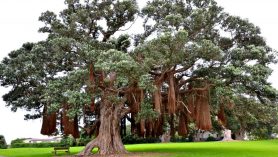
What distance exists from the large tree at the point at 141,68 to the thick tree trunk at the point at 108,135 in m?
0.07

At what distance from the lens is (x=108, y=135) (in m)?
30.3

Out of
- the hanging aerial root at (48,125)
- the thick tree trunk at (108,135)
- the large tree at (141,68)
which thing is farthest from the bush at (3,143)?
the thick tree trunk at (108,135)

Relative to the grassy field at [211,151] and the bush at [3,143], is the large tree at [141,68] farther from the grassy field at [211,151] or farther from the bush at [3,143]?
the bush at [3,143]

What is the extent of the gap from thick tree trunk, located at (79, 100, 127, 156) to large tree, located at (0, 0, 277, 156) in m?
0.07

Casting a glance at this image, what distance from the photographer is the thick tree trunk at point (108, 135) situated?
1178 inches

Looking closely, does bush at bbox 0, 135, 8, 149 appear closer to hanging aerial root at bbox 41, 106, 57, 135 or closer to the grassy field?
the grassy field

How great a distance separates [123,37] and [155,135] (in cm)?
790

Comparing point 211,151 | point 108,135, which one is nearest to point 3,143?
point 108,135

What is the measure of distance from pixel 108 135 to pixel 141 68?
7.19 metres

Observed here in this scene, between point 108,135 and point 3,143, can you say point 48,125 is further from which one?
point 3,143

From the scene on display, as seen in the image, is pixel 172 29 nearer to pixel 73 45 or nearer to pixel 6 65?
pixel 73 45

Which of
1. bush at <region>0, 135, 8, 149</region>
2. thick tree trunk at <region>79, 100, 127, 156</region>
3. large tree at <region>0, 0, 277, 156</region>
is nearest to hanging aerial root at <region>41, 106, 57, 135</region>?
large tree at <region>0, 0, 277, 156</region>

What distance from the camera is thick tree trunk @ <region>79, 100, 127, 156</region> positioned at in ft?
98.2

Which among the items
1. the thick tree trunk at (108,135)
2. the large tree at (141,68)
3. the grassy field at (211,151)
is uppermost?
the large tree at (141,68)
